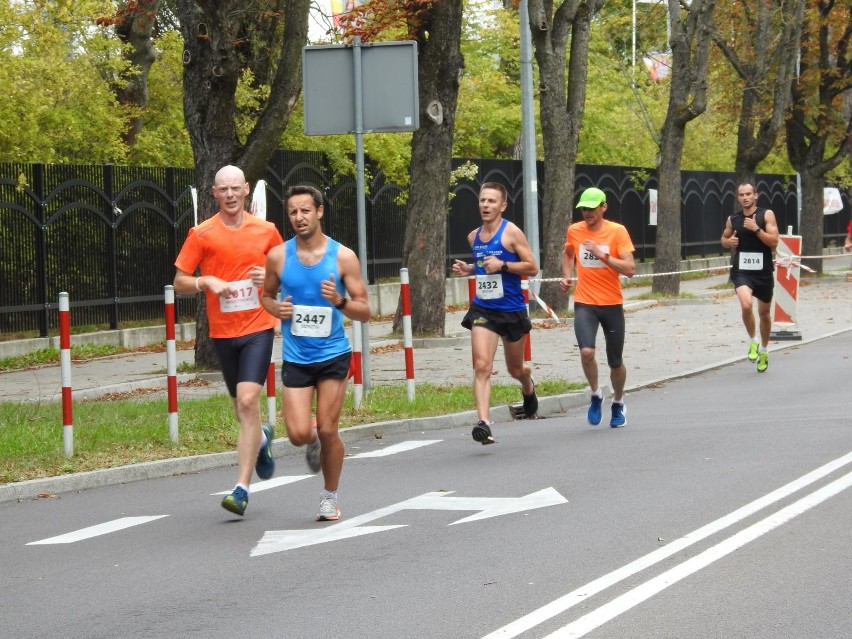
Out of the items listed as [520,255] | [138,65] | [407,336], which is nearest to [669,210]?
[138,65]

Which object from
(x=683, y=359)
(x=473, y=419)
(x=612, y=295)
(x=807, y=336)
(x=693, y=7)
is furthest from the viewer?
(x=693, y=7)

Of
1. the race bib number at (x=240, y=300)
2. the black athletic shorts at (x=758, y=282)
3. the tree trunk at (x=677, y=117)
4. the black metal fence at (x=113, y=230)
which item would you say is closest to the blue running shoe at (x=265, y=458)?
the race bib number at (x=240, y=300)

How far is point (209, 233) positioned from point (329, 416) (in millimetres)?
1505

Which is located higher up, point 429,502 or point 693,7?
point 693,7

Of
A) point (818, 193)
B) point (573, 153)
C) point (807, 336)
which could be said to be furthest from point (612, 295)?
point (818, 193)

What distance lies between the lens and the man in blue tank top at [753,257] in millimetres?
17219

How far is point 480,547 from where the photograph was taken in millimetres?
7809

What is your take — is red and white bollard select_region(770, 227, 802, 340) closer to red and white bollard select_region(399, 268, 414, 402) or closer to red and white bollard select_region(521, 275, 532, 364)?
red and white bollard select_region(521, 275, 532, 364)

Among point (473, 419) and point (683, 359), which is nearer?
point (473, 419)

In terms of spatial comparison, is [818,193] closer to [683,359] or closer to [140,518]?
[683,359]

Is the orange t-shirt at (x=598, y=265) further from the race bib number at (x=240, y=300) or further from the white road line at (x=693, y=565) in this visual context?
the race bib number at (x=240, y=300)

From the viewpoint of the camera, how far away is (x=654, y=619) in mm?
6156

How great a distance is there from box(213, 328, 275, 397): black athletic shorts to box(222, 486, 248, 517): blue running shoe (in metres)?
0.73

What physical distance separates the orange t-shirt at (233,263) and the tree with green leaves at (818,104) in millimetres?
31654
